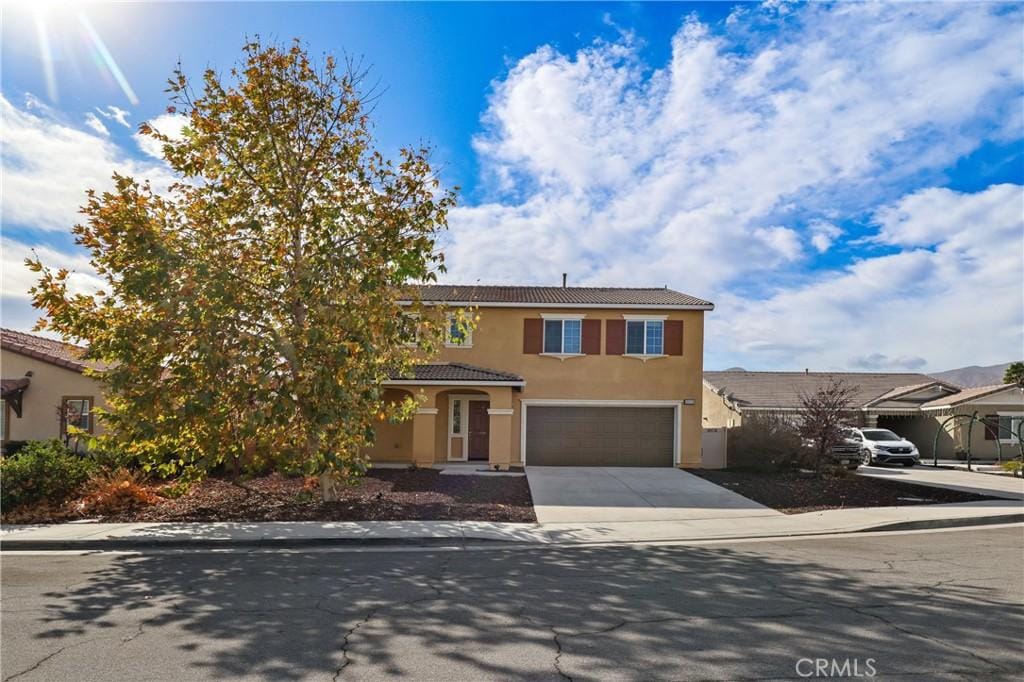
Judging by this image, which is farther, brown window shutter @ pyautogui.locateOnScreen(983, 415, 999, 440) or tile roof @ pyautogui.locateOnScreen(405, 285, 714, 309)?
brown window shutter @ pyautogui.locateOnScreen(983, 415, 999, 440)

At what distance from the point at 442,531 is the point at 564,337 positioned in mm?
13213

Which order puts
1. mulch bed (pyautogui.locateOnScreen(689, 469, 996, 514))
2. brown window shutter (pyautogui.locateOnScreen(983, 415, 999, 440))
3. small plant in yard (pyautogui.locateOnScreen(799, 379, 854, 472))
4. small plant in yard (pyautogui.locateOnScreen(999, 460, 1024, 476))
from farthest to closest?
brown window shutter (pyautogui.locateOnScreen(983, 415, 999, 440)) < small plant in yard (pyautogui.locateOnScreen(999, 460, 1024, 476)) < small plant in yard (pyautogui.locateOnScreen(799, 379, 854, 472)) < mulch bed (pyautogui.locateOnScreen(689, 469, 996, 514))

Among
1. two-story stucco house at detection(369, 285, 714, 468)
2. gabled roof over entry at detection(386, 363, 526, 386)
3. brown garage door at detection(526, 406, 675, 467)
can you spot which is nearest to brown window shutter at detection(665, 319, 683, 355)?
two-story stucco house at detection(369, 285, 714, 468)

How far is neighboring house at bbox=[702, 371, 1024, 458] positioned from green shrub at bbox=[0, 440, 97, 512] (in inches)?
965

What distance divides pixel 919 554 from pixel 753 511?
454 centimetres

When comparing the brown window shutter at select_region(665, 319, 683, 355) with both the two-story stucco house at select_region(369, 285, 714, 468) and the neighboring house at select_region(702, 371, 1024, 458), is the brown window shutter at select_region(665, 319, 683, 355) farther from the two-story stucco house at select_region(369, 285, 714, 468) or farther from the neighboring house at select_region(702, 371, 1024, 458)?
the neighboring house at select_region(702, 371, 1024, 458)

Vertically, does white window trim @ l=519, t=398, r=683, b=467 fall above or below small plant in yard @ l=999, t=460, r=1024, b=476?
above

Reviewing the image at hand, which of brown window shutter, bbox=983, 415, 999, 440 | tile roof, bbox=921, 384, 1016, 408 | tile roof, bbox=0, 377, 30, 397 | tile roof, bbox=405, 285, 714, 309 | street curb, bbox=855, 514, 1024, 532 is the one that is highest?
tile roof, bbox=405, 285, 714, 309

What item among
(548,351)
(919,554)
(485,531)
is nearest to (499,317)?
(548,351)

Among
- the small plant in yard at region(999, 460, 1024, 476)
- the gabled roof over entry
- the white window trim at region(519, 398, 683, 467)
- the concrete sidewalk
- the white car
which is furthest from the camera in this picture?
the white car

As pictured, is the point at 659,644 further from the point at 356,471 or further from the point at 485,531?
the point at 356,471

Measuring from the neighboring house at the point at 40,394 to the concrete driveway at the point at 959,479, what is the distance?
81.2 ft

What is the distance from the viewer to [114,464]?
1573cm

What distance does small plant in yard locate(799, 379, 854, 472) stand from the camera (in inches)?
762
